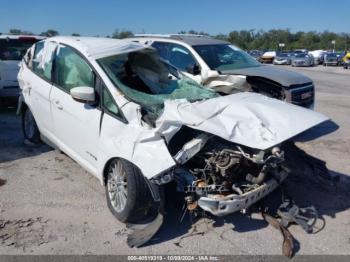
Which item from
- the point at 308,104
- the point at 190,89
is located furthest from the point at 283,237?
the point at 308,104

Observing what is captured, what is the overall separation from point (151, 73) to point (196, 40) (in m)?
4.11

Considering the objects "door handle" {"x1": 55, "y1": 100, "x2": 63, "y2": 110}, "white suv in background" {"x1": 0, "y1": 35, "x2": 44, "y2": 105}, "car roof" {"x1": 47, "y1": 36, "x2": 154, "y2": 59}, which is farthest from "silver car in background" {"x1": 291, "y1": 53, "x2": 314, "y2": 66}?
"door handle" {"x1": 55, "y1": 100, "x2": 63, "y2": 110}

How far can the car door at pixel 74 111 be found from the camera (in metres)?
4.68

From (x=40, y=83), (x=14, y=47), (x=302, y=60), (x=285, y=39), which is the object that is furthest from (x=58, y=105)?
(x=285, y=39)

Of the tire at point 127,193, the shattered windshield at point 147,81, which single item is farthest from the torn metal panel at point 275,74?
the tire at point 127,193

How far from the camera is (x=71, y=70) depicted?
529cm

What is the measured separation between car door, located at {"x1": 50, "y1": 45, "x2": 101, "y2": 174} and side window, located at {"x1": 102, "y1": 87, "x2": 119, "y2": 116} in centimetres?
12

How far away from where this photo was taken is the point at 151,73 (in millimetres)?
5637

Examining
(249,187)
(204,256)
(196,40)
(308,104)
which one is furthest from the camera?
(196,40)

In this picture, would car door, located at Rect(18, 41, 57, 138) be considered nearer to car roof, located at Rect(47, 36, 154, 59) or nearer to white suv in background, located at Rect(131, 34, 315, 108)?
car roof, located at Rect(47, 36, 154, 59)

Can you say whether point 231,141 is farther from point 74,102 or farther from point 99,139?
point 74,102

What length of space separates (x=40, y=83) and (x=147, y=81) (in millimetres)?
1615

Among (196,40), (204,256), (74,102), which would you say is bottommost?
(204,256)

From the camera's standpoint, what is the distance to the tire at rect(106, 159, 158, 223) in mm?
4027
